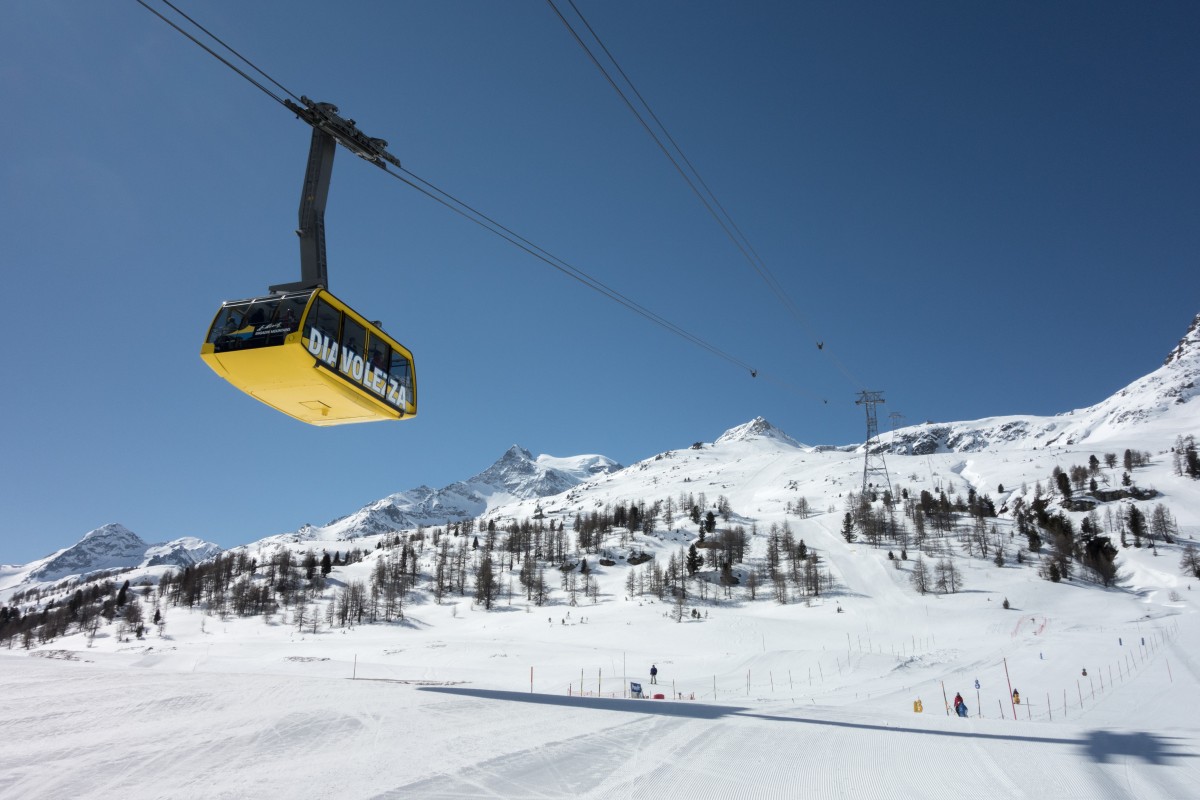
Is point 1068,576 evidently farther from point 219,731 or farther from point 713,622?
point 219,731

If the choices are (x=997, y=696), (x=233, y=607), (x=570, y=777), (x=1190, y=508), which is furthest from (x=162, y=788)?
(x=1190, y=508)

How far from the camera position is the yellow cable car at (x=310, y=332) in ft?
49.6

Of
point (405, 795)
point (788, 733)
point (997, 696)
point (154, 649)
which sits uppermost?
point (405, 795)

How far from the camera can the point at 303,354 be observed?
50.2 feet

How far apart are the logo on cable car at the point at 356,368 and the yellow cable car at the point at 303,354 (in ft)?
0.08

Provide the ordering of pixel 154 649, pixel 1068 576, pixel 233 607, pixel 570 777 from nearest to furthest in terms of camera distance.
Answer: pixel 570 777
pixel 154 649
pixel 1068 576
pixel 233 607

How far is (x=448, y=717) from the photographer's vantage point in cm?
1881

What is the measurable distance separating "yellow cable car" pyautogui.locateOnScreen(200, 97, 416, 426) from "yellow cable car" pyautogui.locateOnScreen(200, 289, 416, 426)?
0.02 m

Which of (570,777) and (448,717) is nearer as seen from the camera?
(570,777)

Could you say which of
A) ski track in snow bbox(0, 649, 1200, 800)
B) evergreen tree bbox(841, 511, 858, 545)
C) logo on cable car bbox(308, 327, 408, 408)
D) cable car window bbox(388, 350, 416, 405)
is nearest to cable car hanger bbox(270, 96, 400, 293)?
logo on cable car bbox(308, 327, 408, 408)

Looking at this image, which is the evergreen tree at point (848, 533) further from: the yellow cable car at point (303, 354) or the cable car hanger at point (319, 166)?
the cable car hanger at point (319, 166)

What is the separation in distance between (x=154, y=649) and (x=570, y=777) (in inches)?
3633

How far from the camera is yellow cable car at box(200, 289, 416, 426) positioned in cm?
1556

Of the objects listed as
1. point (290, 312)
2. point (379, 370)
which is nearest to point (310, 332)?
point (290, 312)
